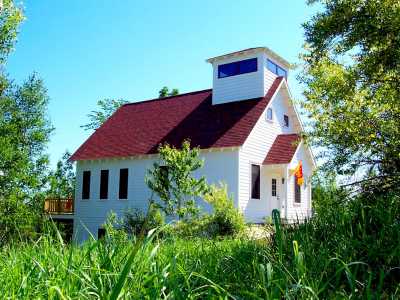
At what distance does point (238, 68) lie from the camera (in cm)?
2452

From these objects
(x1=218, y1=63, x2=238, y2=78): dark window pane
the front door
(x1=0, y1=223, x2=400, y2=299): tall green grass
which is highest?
(x1=218, y1=63, x2=238, y2=78): dark window pane

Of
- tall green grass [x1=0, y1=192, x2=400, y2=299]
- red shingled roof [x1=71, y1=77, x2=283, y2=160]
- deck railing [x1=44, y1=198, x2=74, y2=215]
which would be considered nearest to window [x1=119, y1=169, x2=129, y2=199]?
red shingled roof [x1=71, y1=77, x2=283, y2=160]

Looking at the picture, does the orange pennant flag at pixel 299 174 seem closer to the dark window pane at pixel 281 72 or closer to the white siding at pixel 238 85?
the white siding at pixel 238 85

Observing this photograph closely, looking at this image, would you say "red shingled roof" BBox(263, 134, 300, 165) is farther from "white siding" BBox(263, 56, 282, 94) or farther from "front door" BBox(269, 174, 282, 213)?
"white siding" BBox(263, 56, 282, 94)

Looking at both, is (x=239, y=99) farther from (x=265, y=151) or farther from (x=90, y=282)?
(x=90, y=282)

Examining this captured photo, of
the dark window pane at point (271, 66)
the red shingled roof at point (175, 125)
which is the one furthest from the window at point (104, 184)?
the dark window pane at point (271, 66)

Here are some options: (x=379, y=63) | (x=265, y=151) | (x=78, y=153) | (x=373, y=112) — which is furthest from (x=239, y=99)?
(x=379, y=63)

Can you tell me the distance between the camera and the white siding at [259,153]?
69.1ft

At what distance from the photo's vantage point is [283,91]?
25.2 metres

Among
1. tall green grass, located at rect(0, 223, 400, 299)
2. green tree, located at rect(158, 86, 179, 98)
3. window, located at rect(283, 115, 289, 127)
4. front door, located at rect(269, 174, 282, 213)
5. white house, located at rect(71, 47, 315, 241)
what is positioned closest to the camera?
tall green grass, located at rect(0, 223, 400, 299)

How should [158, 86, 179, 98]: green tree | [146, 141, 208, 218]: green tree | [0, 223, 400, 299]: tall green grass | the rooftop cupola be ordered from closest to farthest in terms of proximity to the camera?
[0, 223, 400, 299]: tall green grass, [146, 141, 208, 218]: green tree, the rooftop cupola, [158, 86, 179, 98]: green tree

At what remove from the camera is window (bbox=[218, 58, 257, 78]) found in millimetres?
24047

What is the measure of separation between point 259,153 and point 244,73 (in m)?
4.44

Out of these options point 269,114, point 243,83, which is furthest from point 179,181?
point 243,83
